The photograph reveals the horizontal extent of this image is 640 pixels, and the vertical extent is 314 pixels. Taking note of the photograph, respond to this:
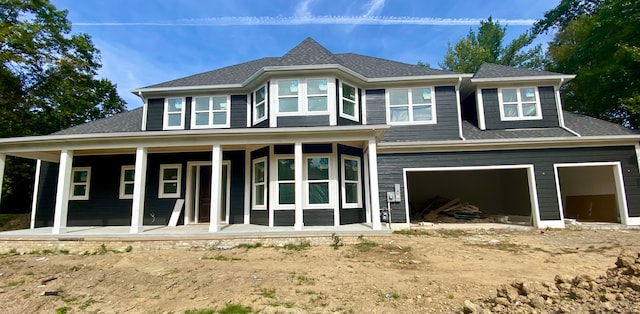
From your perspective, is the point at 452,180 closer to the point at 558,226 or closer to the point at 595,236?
the point at 558,226

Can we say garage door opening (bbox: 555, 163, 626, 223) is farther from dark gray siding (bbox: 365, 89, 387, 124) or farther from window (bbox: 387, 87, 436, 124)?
dark gray siding (bbox: 365, 89, 387, 124)

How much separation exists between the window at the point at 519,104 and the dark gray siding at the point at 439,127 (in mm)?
1981

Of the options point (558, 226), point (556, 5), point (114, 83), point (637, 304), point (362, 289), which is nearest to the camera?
point (637, 304)

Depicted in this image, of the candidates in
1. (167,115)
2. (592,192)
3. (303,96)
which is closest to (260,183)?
(303,96)

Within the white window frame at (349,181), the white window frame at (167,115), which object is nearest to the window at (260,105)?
the white window frame at (167,115)

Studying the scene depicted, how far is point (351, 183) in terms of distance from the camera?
9258 millimetres

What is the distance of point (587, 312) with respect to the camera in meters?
2.94

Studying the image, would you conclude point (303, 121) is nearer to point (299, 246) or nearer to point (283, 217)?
point (283, 217)

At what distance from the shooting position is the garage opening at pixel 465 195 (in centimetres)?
1173

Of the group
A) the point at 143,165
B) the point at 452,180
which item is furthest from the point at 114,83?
the point at 452,180

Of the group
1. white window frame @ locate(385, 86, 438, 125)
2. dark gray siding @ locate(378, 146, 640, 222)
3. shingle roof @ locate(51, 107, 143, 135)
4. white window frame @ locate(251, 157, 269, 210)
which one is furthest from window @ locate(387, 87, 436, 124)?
shingle roof @ locate(51, 107, 143, 135)

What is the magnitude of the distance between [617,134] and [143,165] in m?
14.6

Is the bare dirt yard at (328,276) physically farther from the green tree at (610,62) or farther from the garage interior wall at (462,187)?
the green tree at (610,62)

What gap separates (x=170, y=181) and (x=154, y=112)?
2878 mm
